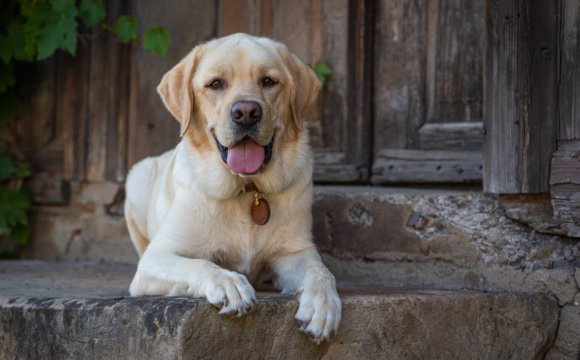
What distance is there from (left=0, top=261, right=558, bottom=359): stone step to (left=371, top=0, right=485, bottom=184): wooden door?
1306 millimetres

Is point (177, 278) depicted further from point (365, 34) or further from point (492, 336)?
point (365, 34)

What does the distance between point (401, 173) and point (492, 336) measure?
1675 millimetres

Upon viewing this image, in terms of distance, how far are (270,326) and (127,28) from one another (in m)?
3.60

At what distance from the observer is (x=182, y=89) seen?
2.78 m

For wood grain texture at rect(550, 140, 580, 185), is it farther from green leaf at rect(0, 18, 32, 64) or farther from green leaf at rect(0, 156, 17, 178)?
green leaf at rect(0, 156, 17, 178)

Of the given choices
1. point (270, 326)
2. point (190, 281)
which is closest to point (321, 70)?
point (190, 281)

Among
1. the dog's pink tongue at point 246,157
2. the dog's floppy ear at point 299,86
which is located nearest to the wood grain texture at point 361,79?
the dog's floppy ear at point 299,86

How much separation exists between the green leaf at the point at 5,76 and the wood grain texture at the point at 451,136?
4092 mm

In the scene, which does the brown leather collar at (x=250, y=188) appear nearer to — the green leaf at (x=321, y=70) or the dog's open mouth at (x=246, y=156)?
the dog's open mouth at (x=246, y=156)

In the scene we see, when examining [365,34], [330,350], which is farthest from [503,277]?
[365,34]

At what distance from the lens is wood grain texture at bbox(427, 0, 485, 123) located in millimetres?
3803

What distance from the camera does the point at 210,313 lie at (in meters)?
1.91

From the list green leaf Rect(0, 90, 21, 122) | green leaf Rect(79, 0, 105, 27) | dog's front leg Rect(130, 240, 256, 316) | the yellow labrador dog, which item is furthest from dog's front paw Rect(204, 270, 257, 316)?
green leaf Rect(0, 90, 21, 122)

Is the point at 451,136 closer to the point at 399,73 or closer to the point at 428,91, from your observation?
the point at 428,91
